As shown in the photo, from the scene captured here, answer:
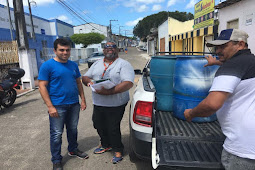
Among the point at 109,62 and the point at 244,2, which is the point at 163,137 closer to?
the point at 109,62

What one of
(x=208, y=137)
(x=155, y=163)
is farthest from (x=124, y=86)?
(x=208, y=137)

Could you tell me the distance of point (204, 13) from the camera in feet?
38.1

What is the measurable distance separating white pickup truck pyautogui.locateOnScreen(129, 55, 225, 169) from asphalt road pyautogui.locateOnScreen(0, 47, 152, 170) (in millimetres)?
648

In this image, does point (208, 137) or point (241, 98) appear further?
point (208, 137)

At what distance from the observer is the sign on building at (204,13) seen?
34.8 feet

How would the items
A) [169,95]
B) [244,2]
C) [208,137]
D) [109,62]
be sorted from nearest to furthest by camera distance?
[208,137]
[109,62]
[169,95]
[244,2]

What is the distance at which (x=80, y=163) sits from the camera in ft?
9.54

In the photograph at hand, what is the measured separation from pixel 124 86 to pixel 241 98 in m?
1.42

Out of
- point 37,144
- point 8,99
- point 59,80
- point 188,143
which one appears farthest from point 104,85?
point 8,99

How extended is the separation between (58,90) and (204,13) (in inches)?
453

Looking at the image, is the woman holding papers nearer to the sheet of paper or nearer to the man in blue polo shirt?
the sheet of paper

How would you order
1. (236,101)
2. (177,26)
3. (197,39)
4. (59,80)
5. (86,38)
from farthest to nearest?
(86,38)
(177,26)
(197,39)
(59,80)
(236,101)

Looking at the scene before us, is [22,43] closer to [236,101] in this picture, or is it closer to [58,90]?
[58,90]

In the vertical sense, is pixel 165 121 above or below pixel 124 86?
below
